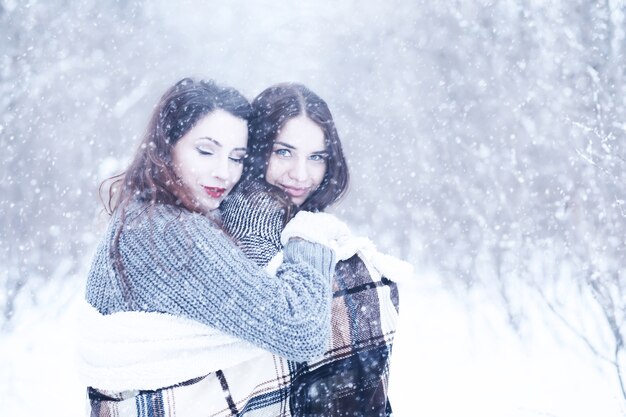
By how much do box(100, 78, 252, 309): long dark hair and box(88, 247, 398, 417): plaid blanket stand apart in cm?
53

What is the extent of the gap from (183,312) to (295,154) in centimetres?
90

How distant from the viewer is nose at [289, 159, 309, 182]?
2.29m

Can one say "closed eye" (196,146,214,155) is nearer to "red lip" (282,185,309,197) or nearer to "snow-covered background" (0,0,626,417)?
"red lip" (282,185,309,197)

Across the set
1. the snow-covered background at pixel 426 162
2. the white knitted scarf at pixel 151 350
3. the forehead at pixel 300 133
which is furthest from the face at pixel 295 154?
the snow-covered background at pixel 426 162

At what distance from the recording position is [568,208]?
16.8ft

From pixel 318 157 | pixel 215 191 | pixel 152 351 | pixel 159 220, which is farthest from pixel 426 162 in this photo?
pixel 152 351

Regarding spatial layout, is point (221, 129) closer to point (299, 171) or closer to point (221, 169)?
point (221, 169)

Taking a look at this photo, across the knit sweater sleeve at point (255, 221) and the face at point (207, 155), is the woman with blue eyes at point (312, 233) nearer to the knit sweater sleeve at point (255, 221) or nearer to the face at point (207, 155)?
the knit sweater sleeve at point (255, 221)

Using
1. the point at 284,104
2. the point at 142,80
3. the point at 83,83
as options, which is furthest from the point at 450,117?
the point at 284,104

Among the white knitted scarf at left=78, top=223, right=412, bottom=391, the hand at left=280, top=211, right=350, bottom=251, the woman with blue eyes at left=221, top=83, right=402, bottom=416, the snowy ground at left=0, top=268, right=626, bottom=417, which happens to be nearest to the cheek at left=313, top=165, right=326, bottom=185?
the woman with blue eyes at left=221, top=83, right=402, bottom=416

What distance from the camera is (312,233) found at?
6.31ft

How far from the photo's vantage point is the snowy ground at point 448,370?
447 cm

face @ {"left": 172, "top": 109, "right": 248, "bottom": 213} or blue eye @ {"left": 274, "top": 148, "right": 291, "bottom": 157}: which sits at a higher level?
Answer: blue eye @ {"left": 274, "top": 148, "right": 291, "bottom": 157}

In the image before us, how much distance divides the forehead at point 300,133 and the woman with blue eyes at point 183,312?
0.57 metres
